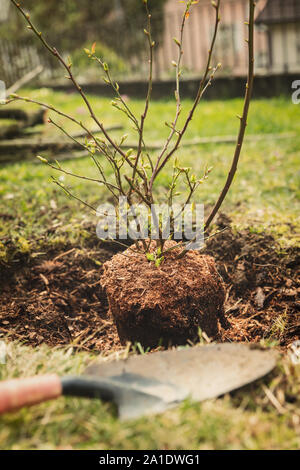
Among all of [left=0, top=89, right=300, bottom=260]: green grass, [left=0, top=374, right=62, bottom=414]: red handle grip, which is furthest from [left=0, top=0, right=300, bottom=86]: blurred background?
[left=0, top=374, right=62, bottom=414]: red handle grip

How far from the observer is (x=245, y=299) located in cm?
265

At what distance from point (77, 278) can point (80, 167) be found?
198cm

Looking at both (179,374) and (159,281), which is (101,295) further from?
(179,374)

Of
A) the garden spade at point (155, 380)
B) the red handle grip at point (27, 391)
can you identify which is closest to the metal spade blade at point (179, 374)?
the garden spade at point (155, 380)

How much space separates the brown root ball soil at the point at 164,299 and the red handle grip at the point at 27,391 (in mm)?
699

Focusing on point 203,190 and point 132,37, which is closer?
point 203,190

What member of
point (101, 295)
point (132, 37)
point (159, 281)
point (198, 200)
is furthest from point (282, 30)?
point (159, 281)

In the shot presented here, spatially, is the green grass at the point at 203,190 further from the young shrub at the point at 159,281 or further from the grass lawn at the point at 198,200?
the young shrub at the point at 159,281

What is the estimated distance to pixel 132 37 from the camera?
35.2ft

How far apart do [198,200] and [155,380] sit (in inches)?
77.7

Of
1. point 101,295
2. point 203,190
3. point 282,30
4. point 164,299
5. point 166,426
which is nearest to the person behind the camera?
point 166,426

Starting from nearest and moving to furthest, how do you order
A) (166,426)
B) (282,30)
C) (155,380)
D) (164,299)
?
(166,426)
(155,380)
(164,299)
(282,30)

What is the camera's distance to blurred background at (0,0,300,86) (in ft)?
29.9

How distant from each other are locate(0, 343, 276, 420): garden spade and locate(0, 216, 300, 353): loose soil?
536 mm
